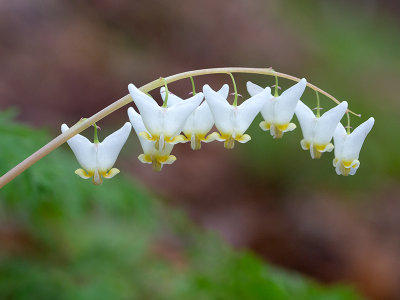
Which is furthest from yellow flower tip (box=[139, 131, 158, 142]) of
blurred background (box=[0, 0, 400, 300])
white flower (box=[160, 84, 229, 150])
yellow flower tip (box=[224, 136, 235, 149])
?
blurred background (box=[0, 0, 400, 300])

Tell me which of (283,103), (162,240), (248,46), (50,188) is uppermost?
(248,46)

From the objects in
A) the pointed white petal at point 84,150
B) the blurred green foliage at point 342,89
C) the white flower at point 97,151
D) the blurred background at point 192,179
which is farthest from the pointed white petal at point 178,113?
the blurred green foliage at point 342,89

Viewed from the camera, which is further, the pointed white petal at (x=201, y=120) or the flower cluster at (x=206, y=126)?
the pointed white petal at (x=201, y=120)

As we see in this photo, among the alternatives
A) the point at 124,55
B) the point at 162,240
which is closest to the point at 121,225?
the point at 162,240

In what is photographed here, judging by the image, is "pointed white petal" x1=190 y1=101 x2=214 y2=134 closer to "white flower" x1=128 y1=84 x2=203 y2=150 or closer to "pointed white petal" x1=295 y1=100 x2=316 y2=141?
"white flower" x1=128 y1=84 x2=203 y2=150

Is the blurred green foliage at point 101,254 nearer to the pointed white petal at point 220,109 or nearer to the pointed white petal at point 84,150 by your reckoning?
the pointed white petal at point 84,150

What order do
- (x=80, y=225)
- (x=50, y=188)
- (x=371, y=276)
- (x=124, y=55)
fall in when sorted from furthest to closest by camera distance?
(x=124, y=55), (x=371, y=276), (x=80, y=225), (x=50, y=188)

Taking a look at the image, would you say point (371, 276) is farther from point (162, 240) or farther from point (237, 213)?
point (162, 240)

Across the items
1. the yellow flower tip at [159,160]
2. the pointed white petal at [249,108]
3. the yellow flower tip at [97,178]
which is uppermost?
the pointed white petal at [249,108]
